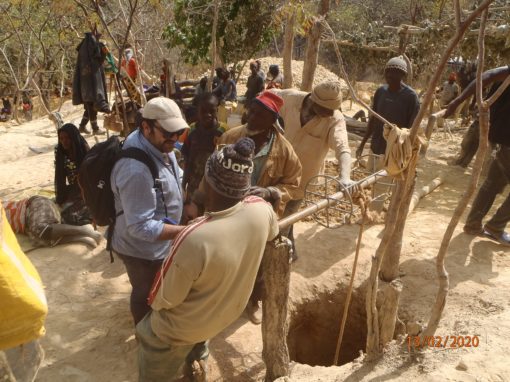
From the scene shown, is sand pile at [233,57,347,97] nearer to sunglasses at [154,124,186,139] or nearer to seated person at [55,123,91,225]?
seated person at [55,123,91,225]

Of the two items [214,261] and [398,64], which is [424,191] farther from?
[214,261]

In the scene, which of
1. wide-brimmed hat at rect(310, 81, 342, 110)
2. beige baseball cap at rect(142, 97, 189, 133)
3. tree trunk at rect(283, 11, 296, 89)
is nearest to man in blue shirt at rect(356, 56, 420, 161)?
wide-brimmed hat at rect(310, 81, 342, 110)

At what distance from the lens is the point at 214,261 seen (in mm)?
1809

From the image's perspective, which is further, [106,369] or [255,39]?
[255,39]

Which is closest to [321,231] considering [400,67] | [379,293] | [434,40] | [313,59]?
[379,293]

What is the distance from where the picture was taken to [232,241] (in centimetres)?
184

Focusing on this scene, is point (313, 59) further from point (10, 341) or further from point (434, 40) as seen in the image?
point (10, 341)

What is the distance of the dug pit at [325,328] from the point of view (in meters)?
3.88

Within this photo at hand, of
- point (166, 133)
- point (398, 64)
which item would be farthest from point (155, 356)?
point (398, 64)

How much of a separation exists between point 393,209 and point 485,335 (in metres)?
1.15

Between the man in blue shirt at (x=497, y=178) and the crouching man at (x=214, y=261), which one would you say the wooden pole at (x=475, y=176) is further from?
the man in blue shirt at (x=497, y=178)

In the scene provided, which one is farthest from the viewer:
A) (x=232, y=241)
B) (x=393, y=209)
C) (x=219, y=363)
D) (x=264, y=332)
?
(x=219, y=363)

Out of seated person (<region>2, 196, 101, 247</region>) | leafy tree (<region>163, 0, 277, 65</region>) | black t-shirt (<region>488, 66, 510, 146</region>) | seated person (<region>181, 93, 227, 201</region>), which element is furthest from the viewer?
leafy tree (<region>163, 0, 277, 65</region>)
